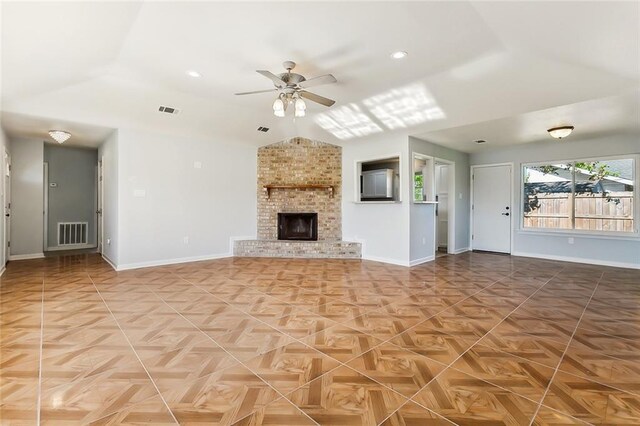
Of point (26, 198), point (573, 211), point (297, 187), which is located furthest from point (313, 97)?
point (26, 198)

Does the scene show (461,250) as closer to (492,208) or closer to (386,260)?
(492,208)

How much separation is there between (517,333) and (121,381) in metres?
2.91

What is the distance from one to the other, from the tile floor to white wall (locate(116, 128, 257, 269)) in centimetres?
129

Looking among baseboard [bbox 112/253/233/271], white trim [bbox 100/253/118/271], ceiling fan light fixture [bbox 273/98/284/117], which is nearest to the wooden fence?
ceiling fan light fixture [bbox 273/98/284/117]

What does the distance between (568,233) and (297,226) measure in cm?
528

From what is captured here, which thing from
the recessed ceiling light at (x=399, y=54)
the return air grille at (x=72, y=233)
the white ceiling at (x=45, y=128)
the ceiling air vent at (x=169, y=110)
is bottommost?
the return air grille at (x=72, y=233)

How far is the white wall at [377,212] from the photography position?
532 cm

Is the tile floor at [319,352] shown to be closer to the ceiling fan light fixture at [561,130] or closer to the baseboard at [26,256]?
the ceiling fan light fixture at [561,130]

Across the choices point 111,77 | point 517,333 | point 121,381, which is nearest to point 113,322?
point 121,381

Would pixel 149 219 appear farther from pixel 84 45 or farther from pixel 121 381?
pixel 121 381

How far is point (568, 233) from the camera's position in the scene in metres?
5.70

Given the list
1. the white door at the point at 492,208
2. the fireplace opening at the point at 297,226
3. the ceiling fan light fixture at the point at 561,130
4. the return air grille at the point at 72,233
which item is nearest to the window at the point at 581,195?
the white door at the point at 492,208

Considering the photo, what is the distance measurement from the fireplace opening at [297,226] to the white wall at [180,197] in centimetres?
62

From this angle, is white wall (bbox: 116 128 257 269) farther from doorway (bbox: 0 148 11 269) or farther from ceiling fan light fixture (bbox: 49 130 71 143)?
doorway (bbox: 0 148 11 269)
